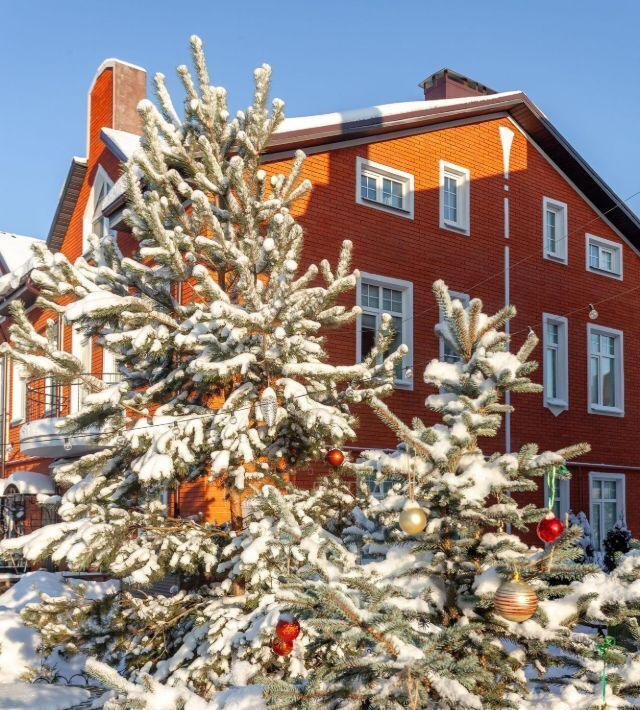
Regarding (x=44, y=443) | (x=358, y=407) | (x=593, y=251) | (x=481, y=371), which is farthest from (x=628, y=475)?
(x=481, y=371)

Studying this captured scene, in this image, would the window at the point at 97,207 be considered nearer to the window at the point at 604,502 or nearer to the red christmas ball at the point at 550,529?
the window at the point at 604,502

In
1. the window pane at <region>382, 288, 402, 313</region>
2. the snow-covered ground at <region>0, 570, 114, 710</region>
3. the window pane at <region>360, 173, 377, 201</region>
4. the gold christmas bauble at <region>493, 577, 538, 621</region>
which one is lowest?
A: the snow-covered ground at <region>0, 570, 114, 710</region>

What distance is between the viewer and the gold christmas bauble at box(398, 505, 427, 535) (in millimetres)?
4625

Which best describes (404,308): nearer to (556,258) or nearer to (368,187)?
(368,187)

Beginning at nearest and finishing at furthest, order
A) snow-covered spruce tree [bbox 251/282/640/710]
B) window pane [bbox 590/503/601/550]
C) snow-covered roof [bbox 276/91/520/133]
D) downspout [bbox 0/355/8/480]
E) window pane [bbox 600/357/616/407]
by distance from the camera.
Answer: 1. snow-covered spruce tree [bbox 251/282/640/710]
2. snow-covered roof [bbox 276/91/520/133]
3. window pane [bbox 590/503/601/550]
4. window pane [bbox 600/357/616/407]
5. downspout [bbox 0/355/8/480]

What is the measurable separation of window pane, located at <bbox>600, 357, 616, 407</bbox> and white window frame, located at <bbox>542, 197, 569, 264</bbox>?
9.11 ft

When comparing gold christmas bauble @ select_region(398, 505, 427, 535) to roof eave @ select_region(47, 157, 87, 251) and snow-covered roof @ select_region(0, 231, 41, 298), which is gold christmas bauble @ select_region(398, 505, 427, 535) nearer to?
roof eave @ select_region(47, 157, 87, 251)

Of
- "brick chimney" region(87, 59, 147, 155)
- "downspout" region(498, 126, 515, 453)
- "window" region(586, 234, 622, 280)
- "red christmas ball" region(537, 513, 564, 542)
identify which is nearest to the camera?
"red christmas ball" region(537, 513, 564, 542)

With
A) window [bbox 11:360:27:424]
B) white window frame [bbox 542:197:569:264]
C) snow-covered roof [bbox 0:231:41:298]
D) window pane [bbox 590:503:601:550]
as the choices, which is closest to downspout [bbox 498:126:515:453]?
white window frame [bbox 542:197:569:264]

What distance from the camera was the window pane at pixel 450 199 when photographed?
1738 centimetres

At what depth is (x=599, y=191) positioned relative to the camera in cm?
1972

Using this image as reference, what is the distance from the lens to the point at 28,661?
11.4 meters

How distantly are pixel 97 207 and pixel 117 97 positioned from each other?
8.89 feet

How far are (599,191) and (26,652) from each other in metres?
15.9
